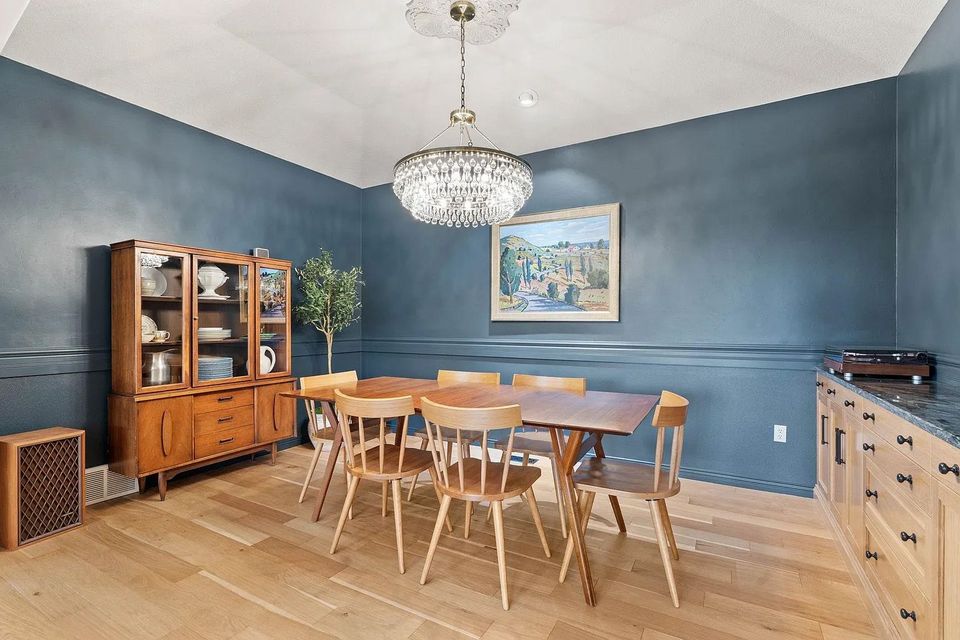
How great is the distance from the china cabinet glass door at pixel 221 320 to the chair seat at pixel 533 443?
7.01ft

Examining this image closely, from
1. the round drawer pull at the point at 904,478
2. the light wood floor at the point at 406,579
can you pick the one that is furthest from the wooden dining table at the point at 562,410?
the round drawer pull at the point at 904,478

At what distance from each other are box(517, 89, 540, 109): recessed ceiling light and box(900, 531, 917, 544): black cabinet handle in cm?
318

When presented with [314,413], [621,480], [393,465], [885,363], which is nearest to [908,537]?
[621,480]

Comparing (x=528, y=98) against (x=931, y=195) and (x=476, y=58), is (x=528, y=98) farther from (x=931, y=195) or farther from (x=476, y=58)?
(x=931, y=195)

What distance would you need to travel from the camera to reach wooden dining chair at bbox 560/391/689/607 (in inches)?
74.0

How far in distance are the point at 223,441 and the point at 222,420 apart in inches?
5.9

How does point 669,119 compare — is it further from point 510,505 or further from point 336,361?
point 336,361

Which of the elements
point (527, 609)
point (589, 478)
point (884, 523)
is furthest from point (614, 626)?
point (884, 523)

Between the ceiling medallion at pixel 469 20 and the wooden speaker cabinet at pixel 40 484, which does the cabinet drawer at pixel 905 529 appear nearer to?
the ceiling medallion at pixel 469 20

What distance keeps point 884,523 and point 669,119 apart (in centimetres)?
285

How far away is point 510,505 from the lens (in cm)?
293

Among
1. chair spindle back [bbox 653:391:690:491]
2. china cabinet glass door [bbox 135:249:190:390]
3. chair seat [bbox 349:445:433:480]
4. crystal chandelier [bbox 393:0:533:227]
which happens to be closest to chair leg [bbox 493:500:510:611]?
chair seat [bbox 349:445:433:480]

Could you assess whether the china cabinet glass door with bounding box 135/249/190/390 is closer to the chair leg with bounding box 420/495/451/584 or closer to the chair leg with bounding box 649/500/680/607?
the chair leg with bounding box 420/495/451/584

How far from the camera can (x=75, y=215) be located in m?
2.93
